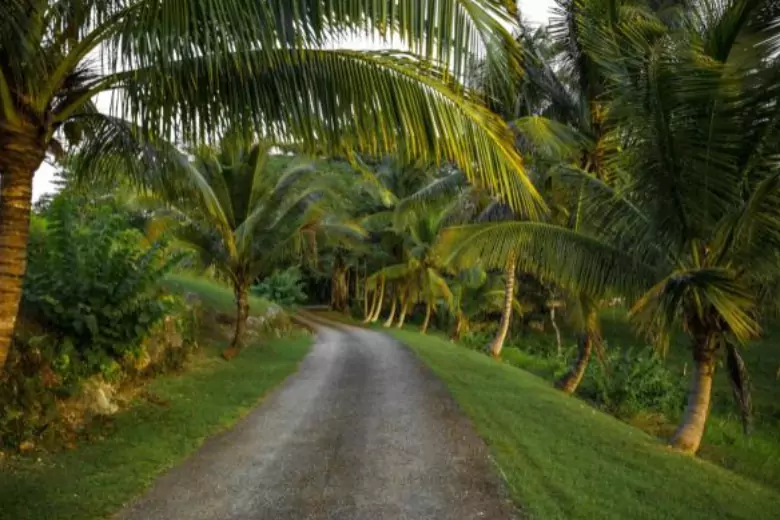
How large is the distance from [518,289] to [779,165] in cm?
2457

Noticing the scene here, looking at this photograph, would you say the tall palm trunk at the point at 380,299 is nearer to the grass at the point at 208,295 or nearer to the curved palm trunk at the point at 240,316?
the grass at the point at 208,295

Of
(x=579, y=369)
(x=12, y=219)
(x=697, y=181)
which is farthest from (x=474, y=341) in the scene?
(x=12, y=219)

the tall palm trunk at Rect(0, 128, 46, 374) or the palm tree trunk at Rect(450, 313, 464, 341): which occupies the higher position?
the tall palm trunk at Rect(0, 128, 46, 374)

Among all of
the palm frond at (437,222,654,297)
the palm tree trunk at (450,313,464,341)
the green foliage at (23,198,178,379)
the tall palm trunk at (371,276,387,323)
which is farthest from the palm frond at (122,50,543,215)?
the tall palm trunk at (371,276,387,323)

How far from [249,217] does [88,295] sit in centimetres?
529

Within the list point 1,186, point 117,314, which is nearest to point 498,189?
point 1,186

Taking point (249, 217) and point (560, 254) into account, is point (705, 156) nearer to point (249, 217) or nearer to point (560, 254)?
point (560, 254)

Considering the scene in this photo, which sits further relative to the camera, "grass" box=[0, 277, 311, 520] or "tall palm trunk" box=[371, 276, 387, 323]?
"tall palm trunk" box=[371, 276, 387, 323]

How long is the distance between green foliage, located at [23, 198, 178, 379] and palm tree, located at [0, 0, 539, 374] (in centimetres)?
266

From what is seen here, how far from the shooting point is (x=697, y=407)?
7867mm

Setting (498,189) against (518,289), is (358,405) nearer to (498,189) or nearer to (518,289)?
(498,189)

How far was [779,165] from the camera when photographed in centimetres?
665

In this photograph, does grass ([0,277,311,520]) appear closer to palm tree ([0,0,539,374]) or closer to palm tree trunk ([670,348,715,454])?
palm tree ([0,0,539,374])

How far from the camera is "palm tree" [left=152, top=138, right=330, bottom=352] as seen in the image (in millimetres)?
11867
